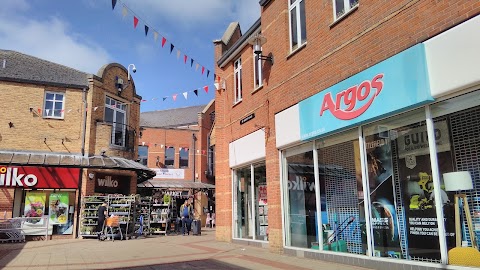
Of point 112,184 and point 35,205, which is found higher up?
point 112,184

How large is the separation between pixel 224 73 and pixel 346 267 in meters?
9.54

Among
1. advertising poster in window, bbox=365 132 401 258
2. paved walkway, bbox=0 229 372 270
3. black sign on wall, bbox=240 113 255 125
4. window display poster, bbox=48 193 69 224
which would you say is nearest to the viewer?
advertising poster in window, bbox=365 132 401 258

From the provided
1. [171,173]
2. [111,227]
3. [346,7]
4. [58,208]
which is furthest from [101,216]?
[171,173]

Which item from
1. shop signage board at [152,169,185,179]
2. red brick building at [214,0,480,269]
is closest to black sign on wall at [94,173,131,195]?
red brick building at [214,0,480,269]

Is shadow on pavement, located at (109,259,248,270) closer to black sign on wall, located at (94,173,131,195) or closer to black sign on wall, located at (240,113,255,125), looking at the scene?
black sign on wall, located at (240,113,255,125)

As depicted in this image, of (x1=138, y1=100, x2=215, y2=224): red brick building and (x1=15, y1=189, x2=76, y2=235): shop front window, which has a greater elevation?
(x1=138, y1=100, x2=215, y2=224): red brick building

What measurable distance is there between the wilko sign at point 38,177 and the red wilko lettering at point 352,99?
42.9 feet

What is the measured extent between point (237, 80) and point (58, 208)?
389 inches

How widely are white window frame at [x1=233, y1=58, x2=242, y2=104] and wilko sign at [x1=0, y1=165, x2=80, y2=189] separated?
8.36 metres

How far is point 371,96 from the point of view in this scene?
709 centimetres

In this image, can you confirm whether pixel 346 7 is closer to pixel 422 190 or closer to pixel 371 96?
pixel 371 96

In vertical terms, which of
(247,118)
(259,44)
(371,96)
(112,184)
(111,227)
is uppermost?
(259,44)

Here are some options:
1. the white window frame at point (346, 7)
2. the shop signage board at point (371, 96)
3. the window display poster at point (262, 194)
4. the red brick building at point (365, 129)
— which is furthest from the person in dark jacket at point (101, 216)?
the white window frame at point (346, 7)

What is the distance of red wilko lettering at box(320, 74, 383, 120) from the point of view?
7027 mm
